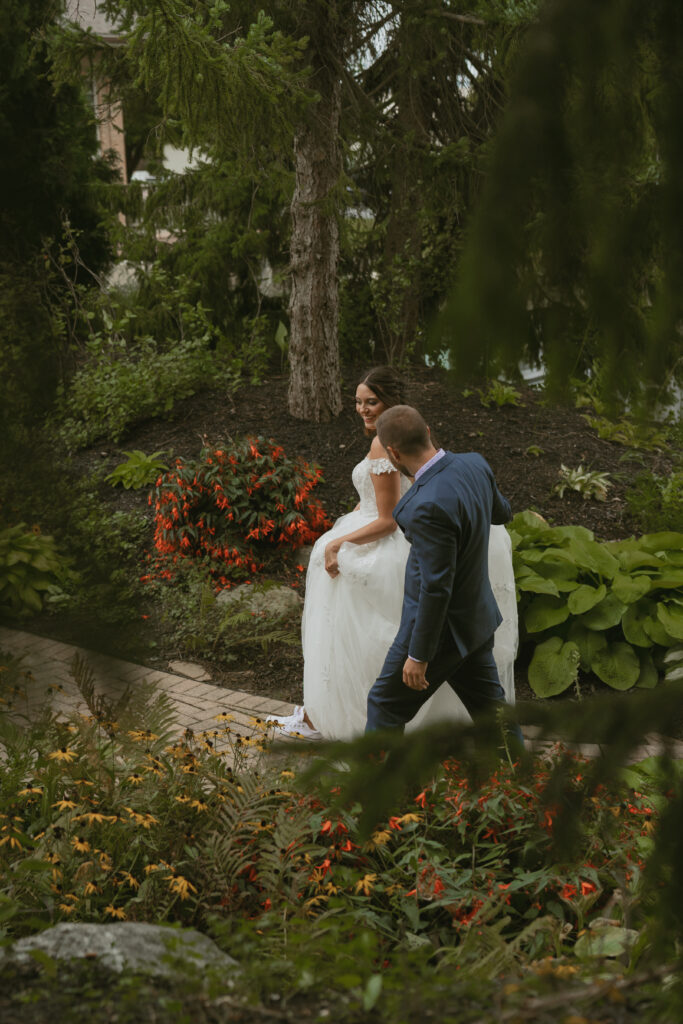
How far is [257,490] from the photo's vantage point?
777 cm

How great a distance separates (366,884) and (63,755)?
124 cm

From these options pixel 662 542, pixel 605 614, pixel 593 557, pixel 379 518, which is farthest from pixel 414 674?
pixel 662 542

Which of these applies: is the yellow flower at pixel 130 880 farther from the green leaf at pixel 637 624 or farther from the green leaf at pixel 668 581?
Answer: the green leaf at pixel 668 581

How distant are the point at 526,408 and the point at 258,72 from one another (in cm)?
504

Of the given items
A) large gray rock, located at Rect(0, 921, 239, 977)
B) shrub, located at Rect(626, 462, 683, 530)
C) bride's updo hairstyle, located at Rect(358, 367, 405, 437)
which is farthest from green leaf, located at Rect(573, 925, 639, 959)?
shrub, located at Rect(626, 462, 683, 530)

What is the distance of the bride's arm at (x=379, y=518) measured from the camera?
4.73 m

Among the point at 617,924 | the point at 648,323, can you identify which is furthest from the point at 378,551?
the point at 648,323

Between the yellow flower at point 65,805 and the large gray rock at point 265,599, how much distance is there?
3198mm

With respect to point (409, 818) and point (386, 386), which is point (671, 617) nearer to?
point (386, 386)

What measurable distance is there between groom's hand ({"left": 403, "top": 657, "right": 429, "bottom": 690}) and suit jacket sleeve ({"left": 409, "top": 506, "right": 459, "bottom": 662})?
0.48ft

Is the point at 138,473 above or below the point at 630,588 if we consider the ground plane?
above

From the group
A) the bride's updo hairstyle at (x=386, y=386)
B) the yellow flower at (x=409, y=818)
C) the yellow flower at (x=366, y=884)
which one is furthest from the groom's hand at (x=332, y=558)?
the yellow flower at (x=366, y=884)

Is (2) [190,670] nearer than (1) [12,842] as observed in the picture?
No

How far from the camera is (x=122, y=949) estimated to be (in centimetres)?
203
